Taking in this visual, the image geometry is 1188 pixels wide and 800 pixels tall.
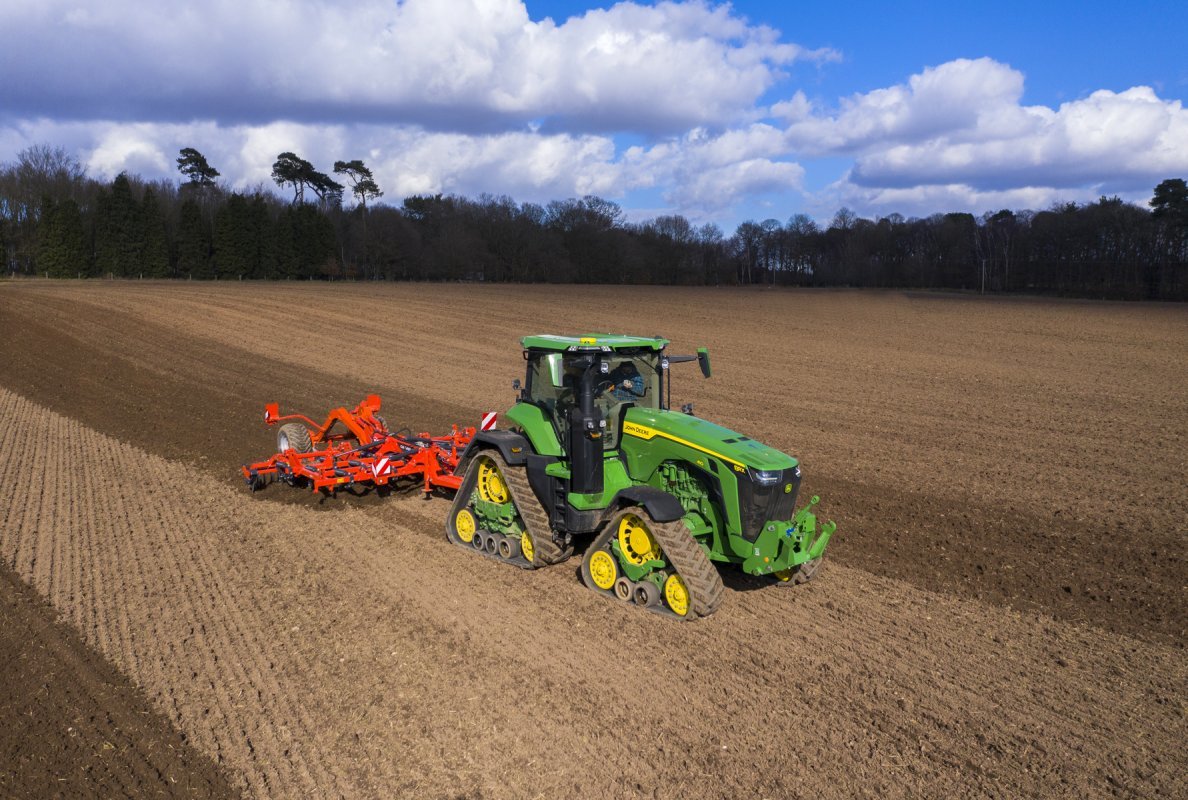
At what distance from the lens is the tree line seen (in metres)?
56.8

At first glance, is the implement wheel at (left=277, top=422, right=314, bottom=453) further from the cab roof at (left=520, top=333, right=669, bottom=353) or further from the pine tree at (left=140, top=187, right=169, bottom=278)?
the pine tree at (left=140, top=187, right=169, bottom=278)

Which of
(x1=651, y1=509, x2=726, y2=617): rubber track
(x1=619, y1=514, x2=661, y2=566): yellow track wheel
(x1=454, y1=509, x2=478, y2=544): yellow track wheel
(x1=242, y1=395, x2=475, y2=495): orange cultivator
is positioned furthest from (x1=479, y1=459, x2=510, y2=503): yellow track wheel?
(x1=651, y1=509, x2=726, y2=617): rubber track

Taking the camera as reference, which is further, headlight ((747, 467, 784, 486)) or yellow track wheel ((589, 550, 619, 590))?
yellow track wheel ((589, 550, 619, 590))

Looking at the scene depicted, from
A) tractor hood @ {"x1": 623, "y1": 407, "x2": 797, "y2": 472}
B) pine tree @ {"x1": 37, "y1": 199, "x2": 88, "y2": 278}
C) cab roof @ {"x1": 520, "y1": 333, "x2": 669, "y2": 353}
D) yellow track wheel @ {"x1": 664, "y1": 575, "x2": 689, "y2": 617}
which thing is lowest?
yellow track wheel @ {"x1": 664, "y1": 575, "x2": 689, "y2": 617}

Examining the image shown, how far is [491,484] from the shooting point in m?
8.02

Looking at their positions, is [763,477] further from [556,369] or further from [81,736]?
[81,736]

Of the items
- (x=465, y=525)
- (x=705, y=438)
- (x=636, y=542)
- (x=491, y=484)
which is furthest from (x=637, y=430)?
(x=465, y=525)

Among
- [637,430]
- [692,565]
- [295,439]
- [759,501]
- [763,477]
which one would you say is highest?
[637,430]

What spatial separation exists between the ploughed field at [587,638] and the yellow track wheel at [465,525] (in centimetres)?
21

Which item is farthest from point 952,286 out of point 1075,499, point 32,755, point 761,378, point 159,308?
point 32,755

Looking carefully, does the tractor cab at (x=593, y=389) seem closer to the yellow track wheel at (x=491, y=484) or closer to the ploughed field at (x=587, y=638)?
the yellow track wheel at (x=491, y=484)

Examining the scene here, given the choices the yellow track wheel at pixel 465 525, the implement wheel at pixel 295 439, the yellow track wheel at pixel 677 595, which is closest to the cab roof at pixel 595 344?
the yellow track wheel at pixel 465 525

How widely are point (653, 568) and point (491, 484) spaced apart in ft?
6.95

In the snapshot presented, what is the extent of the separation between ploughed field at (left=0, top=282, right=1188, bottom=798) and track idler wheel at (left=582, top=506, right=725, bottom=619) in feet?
0.62
